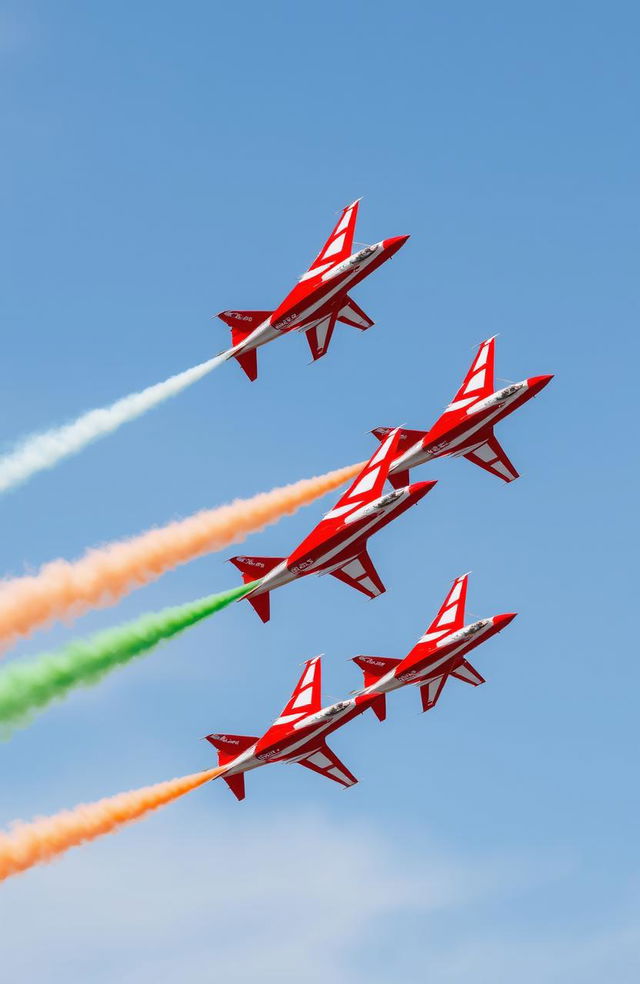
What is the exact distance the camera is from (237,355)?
102m

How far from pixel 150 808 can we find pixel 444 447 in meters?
24.7

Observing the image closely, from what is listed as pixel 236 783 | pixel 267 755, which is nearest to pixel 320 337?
pixel 267 755

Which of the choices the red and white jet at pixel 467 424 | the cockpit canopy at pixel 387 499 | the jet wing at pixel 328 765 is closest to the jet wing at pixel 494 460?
the red and white jet at pixel 467 424

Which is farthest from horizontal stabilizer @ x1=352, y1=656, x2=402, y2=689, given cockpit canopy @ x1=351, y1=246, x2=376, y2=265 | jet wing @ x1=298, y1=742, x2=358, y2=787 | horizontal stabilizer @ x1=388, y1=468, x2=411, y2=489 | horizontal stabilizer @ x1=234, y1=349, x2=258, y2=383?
cockpit canopy @ x1=351, y1=246, x2=376, y2=265

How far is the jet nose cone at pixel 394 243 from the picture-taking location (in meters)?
101

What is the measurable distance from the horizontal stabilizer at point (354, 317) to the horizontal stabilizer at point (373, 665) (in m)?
18.7

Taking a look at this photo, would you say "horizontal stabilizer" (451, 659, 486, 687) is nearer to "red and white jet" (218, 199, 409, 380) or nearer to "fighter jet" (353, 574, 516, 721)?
"fighter jet" (353, 574, 516, 721)

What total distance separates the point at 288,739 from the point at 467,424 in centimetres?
1944

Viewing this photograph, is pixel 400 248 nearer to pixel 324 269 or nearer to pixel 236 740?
pixel 324 269

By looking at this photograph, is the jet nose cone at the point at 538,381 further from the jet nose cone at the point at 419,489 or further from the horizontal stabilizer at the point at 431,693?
the horizontal stabilizer at the point at 431,693

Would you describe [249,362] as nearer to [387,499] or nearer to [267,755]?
[387,499]

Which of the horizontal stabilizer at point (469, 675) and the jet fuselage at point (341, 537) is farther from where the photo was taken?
the horizontal stabilizer at point (469, 675)

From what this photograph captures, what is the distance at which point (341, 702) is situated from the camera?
341 ft

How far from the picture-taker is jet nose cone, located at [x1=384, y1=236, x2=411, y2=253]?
332 feet
